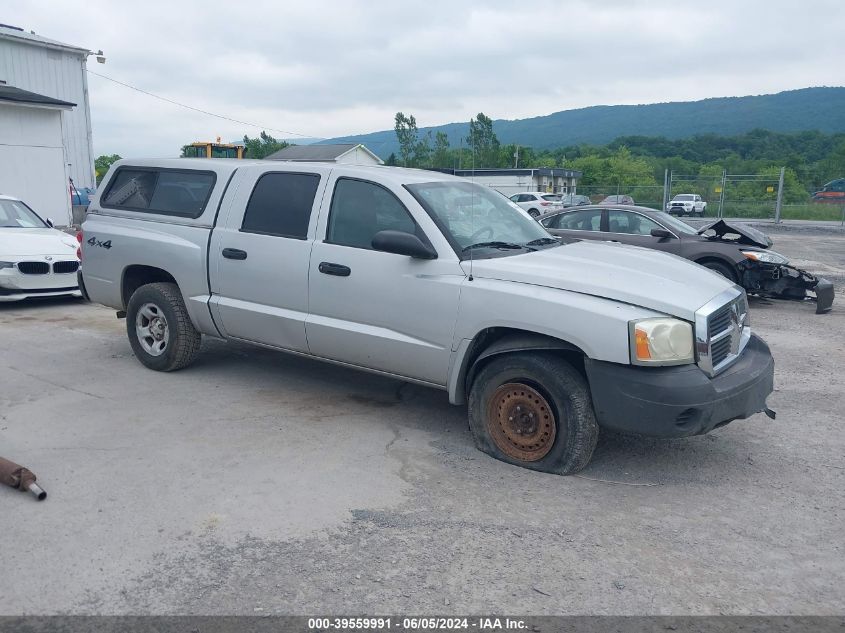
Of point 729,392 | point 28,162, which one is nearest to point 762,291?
point 729,392

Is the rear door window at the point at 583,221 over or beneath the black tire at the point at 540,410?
over

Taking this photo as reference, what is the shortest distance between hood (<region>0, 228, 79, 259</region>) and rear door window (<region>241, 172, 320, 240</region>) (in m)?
5.12

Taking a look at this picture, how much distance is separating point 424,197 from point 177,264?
238cm

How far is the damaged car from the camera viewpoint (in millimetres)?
10469

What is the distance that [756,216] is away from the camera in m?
34.1

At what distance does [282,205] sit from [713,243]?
747cm

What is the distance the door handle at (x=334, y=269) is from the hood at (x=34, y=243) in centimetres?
599

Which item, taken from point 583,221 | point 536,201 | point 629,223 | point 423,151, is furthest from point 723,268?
point 536,201

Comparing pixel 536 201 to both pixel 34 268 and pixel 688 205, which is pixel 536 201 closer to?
pixel 688 205

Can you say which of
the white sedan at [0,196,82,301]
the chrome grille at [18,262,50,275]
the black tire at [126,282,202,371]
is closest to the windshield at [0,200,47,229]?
the white sedan at [0,196,82,301]

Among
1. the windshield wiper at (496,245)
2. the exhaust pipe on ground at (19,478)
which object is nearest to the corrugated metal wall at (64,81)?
the exhaust pipe on ground at (19,478)

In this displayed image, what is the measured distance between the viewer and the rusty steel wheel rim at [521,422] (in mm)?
4523

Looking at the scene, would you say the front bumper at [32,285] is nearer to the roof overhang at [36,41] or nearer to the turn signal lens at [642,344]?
the turn signal lens at [642,344]

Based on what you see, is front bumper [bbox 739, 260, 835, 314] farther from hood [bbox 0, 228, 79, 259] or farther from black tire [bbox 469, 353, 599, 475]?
hood [bbox 0, 228, 79, 259]
